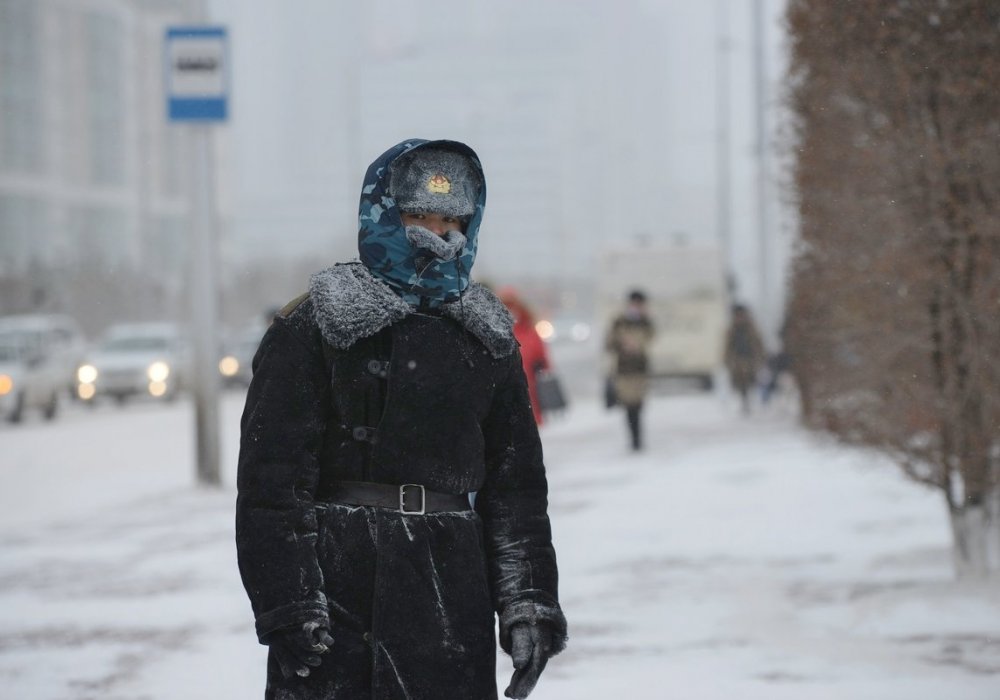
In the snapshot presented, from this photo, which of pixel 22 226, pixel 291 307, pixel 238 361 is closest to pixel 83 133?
pixel 22 226

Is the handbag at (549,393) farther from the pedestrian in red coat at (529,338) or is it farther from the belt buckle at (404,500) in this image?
the belt buckle at (404,500)

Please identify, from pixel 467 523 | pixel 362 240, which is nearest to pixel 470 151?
pixel 362 240

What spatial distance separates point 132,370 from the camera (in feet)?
109

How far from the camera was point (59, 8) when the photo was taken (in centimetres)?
10738

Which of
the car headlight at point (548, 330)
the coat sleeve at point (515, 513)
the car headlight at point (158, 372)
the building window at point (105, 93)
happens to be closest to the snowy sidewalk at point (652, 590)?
the coat sleeve at point (515, 513)

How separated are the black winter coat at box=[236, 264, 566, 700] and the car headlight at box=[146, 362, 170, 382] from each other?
3083cm

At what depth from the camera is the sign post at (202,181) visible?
13.8 m

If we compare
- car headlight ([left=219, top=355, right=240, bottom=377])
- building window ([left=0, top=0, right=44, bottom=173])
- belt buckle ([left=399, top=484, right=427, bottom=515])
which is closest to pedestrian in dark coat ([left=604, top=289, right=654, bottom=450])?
belt buckle ([left=399, top=484, right=427, bottom=515])

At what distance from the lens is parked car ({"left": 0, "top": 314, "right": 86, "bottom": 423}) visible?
2694cm

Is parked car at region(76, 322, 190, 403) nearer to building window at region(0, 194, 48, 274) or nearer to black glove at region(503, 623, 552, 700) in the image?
black glove at region(503, 623, 552, 700)

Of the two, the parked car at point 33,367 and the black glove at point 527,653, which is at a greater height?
the black glove at point 527,653

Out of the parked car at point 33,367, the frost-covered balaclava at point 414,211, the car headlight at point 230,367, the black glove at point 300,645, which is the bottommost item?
the car headlight at point 230,367

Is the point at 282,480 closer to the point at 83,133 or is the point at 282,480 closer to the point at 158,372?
the point at 158,372

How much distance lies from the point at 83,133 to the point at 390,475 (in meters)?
112
